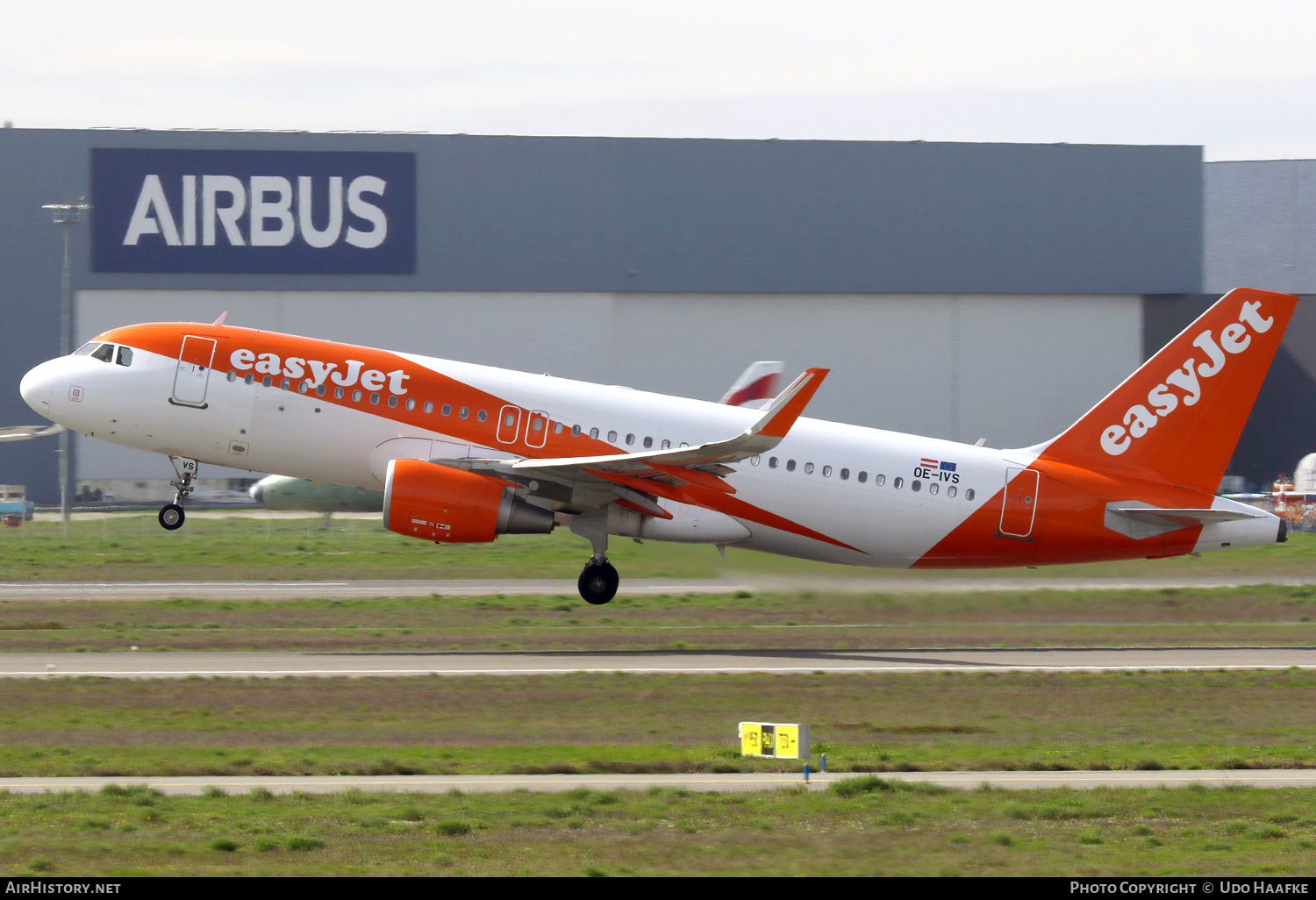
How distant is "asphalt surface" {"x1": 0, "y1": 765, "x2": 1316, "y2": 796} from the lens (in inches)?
622

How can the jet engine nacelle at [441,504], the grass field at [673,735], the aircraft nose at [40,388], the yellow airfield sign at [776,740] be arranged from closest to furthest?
the grass field at [673,735], the yellow airfield sign at [776,740], the jet engine nacelle at [441,504], the aircraft nose at [40,388]

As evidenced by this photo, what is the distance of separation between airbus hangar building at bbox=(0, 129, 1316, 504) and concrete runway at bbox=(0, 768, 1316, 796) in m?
52.9

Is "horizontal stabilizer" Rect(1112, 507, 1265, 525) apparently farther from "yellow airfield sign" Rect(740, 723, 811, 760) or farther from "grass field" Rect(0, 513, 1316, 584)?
"yellow airfield sign" Rect(740, 723, 811, 760)

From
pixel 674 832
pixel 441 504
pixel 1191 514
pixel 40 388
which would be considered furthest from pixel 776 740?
pixel 40 388

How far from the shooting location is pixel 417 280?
6931 centimetres

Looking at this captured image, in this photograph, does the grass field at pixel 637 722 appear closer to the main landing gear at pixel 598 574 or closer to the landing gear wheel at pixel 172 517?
the main landing gear at pixel 598 574

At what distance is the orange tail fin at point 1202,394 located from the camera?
30875 mm

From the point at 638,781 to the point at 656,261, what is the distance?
55.5m

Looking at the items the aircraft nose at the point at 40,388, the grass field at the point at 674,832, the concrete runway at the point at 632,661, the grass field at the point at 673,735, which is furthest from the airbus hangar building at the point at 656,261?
the grass field at the point at 674,832

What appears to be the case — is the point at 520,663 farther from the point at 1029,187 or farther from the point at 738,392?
the point at 1029,187

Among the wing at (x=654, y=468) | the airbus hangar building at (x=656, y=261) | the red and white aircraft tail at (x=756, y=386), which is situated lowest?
the wing at (x=654, y=468)

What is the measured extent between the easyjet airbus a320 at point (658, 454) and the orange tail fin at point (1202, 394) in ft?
0.14
